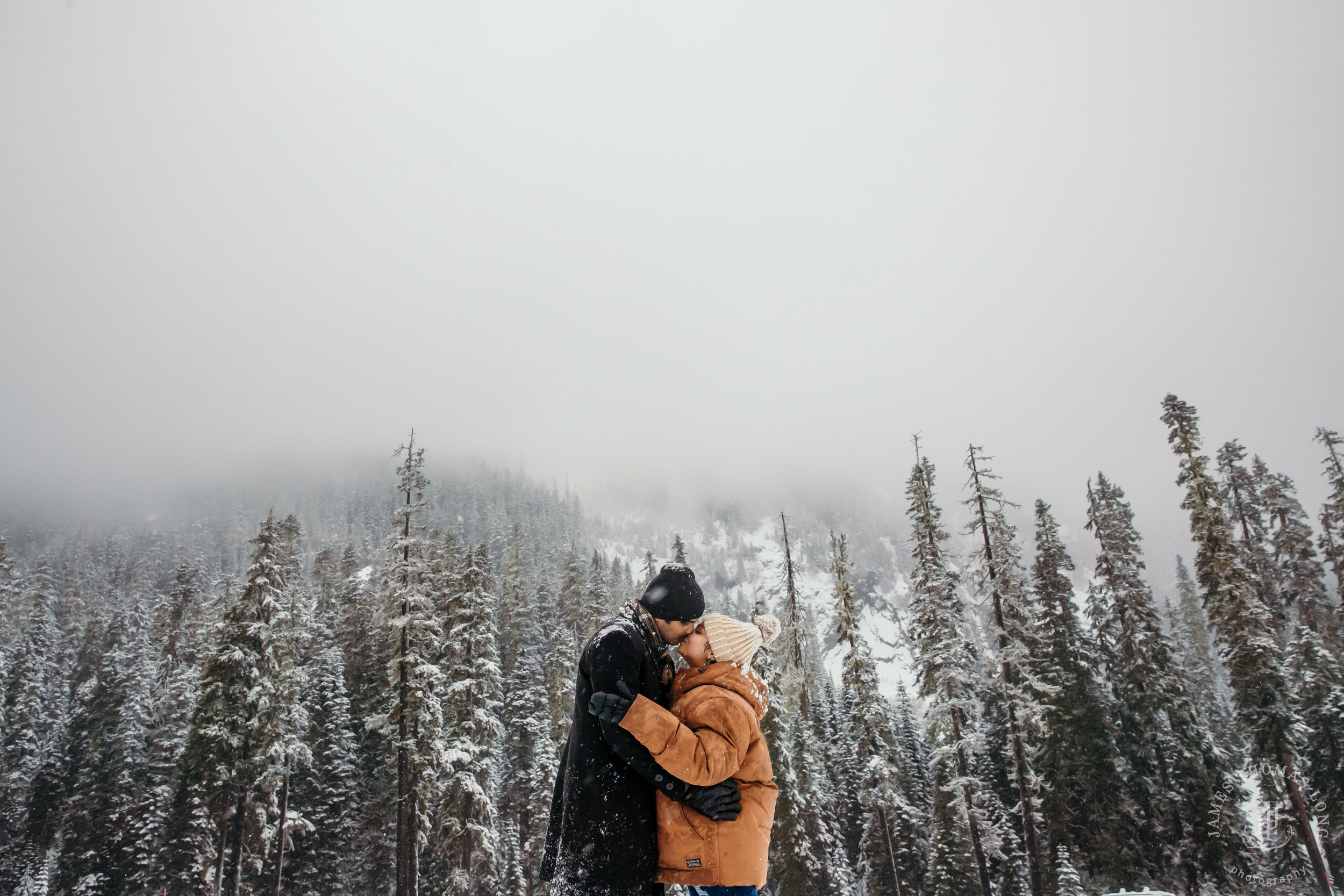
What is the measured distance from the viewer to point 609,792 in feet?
13.0

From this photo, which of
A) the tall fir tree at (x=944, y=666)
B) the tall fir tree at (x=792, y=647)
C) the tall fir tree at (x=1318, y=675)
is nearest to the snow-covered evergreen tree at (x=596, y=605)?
the tall fir tree at (x=792, y=647)

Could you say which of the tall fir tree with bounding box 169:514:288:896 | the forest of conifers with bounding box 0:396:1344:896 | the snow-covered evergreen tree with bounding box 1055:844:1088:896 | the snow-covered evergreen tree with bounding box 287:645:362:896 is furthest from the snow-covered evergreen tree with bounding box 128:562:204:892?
the snow-covered evergreen tree with bounding box 1055:844:1088:896

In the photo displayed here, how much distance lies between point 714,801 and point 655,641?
1.05 metres

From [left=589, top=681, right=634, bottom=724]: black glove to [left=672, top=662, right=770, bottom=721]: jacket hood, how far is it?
1.58ft

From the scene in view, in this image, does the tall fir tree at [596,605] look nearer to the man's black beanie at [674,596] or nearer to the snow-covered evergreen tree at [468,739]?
the snow-covered evergreen tree at [468,739]

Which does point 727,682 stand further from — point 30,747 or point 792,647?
point 30,747

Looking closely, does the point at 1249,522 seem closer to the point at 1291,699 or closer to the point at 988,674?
the point at 1291,699

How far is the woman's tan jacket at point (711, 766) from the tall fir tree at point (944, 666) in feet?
64.5

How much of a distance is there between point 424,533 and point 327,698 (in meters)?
13.9

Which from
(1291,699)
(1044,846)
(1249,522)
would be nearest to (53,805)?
(1044,846)

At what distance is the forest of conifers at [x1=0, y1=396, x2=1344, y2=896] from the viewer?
2084 cm

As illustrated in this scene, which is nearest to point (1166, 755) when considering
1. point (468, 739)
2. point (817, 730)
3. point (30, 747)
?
point (817, 730)

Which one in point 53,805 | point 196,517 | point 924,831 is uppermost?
point 196,517

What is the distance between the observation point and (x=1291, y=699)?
20719mm
